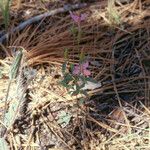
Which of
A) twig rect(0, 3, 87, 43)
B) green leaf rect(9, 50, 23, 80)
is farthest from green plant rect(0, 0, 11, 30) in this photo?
green leaf rect(9, 50, 23, 80)

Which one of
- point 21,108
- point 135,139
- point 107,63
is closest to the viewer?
point 135,139

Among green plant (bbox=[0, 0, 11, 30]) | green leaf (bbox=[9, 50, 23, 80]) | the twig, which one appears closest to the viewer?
green leaf (bbox=[9, 50, 23, 80])

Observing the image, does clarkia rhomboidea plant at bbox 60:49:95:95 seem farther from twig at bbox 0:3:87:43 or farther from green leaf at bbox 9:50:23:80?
twig at bbox 0:3:87:43

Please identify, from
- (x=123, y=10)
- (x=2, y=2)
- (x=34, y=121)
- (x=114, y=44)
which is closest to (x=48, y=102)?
(x=34, y=121)

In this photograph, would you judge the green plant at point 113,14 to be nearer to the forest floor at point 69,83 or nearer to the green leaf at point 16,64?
the forest floor at point 69,83

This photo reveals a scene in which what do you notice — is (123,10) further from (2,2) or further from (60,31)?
(2,2)

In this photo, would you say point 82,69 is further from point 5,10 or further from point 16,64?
point 5,10

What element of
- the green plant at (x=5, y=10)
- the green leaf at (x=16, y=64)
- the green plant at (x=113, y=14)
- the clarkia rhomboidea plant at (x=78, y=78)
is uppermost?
the green plant at (x=5, y=10)

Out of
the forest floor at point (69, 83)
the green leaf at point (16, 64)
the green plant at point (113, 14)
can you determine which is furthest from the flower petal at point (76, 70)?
the green plant at point (113, 14)

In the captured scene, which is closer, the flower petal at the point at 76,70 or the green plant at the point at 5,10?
the flower petal at the point at 76,70
